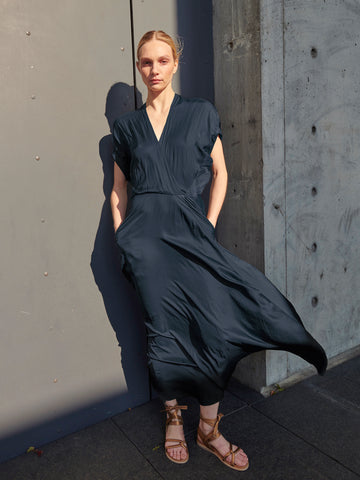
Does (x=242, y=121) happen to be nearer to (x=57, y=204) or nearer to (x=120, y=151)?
(x=120, y=151)

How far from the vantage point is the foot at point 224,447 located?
2179 mm

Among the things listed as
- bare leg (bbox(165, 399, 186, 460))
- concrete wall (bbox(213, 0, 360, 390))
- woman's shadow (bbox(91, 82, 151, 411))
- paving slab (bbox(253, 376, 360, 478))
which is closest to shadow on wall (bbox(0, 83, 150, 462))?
woman's shadow (bbox(91, 82, 151, 411))

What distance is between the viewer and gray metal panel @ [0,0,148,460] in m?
2.25

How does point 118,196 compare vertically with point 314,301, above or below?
above

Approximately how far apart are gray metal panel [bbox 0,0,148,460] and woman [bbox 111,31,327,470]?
34 cm

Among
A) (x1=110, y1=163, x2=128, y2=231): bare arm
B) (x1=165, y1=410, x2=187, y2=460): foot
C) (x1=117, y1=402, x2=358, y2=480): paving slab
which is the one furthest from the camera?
(x1=110, y1=163, x2=128, y2=231): bare arm

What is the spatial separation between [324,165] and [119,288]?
1.63 metres

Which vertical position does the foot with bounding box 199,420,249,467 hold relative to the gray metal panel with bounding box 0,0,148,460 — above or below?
below

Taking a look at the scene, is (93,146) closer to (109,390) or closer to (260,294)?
(260,294)

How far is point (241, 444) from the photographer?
235 centimetres

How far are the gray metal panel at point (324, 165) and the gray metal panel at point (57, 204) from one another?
111 cm

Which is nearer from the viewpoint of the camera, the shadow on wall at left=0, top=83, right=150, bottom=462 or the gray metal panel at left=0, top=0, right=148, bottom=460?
the gray metal panel at left=0, top=0, right=148, bottom=460

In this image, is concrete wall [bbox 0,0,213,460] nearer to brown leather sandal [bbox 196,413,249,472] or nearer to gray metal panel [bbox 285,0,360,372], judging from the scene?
brown leather sandal [bbox 196,413,249,472]

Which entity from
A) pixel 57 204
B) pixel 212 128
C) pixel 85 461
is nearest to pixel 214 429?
pixel 85 461
